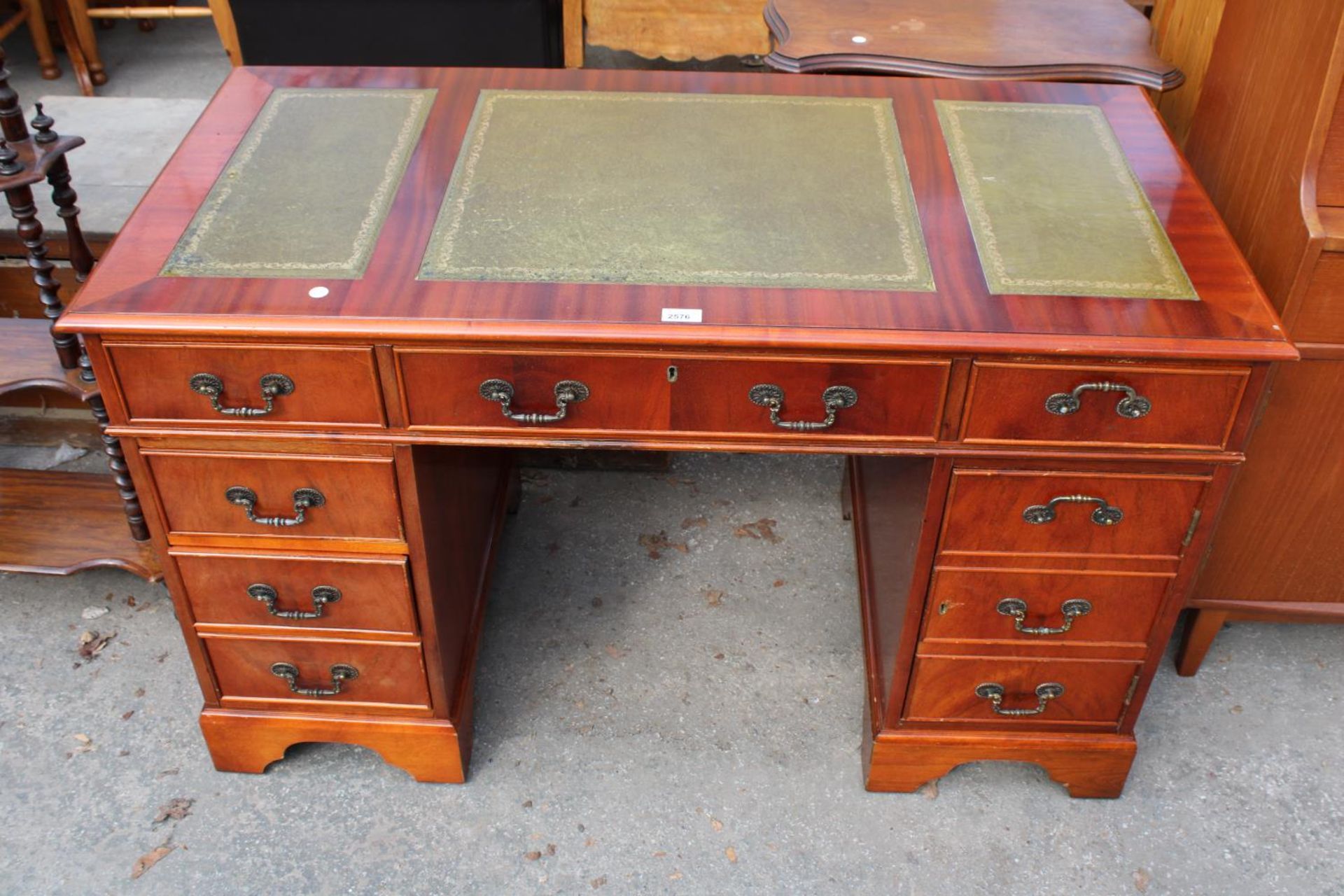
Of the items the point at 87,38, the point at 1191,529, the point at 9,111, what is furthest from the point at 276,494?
the point at 87,38

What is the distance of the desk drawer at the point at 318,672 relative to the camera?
1.91 m

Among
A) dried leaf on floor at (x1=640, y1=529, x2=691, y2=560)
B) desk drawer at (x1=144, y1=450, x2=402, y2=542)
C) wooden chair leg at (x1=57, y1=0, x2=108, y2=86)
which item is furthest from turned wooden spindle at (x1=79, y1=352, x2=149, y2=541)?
wooden chair leg at (x1=57, y1=0, x2=108, y2=86)

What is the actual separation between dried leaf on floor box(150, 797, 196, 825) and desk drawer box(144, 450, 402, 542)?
0.56m

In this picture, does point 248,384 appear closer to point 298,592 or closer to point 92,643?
point 298,592

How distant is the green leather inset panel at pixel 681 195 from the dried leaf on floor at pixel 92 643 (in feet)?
4.23

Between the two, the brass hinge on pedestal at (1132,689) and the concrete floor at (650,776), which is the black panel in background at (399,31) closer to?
the concrete floor at (650,776)

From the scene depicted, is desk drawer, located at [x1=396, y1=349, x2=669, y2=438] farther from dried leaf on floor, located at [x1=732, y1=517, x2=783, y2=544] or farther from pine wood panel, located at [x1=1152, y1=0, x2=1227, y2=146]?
pine wood panel, located at [x1=1152, y1=0, x2=1227, y2=146]

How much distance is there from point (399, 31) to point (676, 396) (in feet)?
6.97

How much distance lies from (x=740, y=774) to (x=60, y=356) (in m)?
1.53

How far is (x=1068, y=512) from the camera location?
1.72 meters

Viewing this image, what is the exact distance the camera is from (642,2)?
321 cm

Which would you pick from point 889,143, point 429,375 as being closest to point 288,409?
point 429,375

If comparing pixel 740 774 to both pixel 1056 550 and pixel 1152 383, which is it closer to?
pixel 1056 550

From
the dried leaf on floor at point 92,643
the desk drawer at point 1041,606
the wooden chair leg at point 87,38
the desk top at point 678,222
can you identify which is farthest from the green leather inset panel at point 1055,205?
the wooden chair leg at point 87,38
